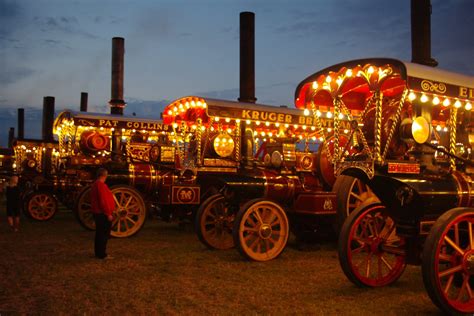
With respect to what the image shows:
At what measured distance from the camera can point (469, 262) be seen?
4074mm

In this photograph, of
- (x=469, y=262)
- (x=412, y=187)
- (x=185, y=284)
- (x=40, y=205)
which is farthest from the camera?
(x=40, y=205)

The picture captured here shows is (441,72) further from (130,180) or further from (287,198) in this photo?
(130,180)

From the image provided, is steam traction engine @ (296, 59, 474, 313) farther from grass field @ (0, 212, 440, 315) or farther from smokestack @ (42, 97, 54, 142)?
smokestack @ (42, 97, 54, 142)

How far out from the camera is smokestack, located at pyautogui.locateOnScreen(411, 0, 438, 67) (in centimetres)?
1155

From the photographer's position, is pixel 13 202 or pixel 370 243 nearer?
pixel 370 243

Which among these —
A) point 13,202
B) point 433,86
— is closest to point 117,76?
point 13,202

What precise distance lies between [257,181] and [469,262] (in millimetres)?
3557

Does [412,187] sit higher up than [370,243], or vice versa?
[412,187]

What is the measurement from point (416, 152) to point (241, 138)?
4.26 meters

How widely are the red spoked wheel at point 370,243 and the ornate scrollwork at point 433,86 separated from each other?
118cm

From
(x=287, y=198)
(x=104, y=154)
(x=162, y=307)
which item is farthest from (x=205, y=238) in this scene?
(x=104, y=154)

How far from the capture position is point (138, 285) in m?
5.06

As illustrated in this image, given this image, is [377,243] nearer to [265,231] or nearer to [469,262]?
[469,262]

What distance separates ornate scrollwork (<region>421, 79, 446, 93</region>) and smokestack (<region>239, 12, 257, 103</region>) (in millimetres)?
9080
